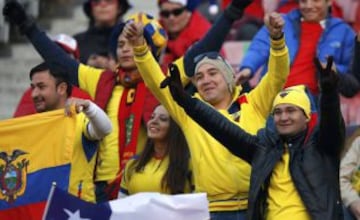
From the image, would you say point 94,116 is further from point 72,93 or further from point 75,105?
point 72,93

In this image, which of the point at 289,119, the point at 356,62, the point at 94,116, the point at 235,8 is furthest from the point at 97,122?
the point at 356,62

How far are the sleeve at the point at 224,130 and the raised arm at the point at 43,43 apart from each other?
5.71 ft

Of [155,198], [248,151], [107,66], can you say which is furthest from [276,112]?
[107,66]

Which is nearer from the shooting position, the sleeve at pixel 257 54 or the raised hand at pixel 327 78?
the raised hand at pixel 327 78

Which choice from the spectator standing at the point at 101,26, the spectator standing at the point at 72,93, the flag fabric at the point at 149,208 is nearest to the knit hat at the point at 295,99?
the flag fabric at the point at 149,208

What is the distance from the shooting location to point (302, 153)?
1033cm

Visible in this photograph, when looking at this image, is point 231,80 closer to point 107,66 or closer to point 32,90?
point 32,90

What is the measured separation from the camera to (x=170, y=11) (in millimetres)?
13234

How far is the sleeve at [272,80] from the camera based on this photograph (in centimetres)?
1066

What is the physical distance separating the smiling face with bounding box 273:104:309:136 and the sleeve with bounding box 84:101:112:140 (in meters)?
1.16

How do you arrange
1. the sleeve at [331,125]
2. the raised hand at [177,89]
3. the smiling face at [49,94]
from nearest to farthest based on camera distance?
1. the sleeve at [331,125]
2. the raised hand at [177,89]
3. the smiling face at [49,94]

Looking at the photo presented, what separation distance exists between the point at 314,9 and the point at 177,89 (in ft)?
7.44

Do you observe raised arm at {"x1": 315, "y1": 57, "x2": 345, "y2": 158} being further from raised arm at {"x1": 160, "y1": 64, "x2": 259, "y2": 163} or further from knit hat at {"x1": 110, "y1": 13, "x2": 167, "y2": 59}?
knit hat at {"x1": 110, "y1": 13, "x2": 167, "y2": 59}

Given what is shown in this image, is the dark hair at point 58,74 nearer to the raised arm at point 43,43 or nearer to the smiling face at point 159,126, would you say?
the raised arm at point 43,43
